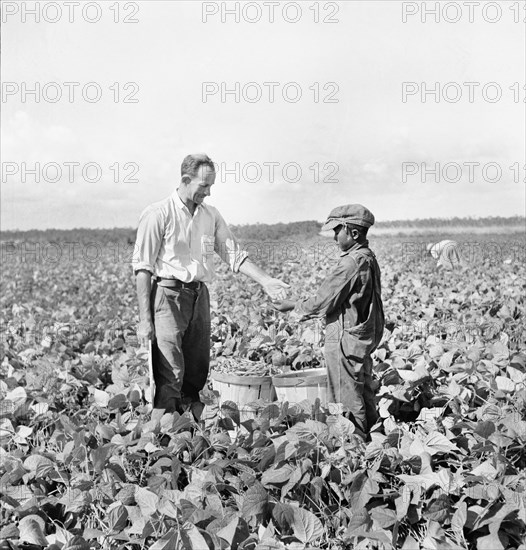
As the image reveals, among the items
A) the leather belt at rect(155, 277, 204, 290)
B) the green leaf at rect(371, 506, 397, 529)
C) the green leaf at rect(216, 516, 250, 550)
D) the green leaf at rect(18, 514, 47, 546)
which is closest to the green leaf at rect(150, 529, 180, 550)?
the green leaf at rect(216, 516, 250, 550)

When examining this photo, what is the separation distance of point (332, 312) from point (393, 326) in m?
2.40

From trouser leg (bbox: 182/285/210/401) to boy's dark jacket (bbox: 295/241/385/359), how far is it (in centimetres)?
67

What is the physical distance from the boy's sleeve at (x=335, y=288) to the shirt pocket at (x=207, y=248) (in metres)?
0.73

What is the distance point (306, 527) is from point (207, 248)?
1685mm

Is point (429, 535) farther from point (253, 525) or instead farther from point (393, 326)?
point (393, 326)

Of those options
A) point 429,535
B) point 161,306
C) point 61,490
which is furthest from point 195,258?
point 429,535

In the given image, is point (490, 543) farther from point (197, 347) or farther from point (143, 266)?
point (143, 266)

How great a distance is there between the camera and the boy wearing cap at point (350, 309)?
10.2 ft

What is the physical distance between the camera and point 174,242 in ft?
11.3

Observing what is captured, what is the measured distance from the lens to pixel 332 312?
318 centimetres

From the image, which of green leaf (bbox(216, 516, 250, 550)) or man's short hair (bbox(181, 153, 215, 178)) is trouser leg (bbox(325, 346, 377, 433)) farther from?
man's short hair (bbox(181, 153, 215, 178))

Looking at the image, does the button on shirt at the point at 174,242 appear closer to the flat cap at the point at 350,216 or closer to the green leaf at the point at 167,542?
the flat cap at the point at 350,216

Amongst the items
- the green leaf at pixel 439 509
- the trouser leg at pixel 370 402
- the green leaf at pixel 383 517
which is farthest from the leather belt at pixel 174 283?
the green leaf at pixel 439 509

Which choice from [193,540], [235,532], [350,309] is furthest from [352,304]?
[193,540]
